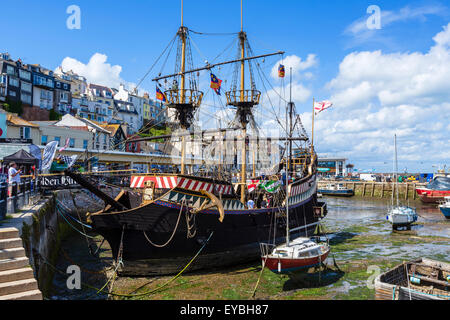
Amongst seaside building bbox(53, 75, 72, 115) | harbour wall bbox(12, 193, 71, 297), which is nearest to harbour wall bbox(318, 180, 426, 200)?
harbour wall bbox(12, 193, 71, 297)

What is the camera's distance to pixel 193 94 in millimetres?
23312

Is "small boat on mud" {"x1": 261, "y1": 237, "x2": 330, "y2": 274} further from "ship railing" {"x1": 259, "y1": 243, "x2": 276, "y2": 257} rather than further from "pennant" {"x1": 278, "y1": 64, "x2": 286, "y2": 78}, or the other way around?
"pennant" {"x1": 278, "y1": 64, "x2": 286, "y2": 78}

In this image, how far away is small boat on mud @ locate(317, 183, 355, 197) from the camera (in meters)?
68.9

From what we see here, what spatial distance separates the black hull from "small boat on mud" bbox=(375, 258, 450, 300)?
8458 mm

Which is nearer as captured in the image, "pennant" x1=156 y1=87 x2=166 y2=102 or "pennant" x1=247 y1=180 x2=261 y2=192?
"pennant" x1=247 y1=180 x2=261 y2=192

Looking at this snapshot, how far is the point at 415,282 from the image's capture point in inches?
458

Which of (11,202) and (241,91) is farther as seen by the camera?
(241,91)

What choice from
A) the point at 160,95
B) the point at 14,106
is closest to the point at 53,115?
the point at 14,106

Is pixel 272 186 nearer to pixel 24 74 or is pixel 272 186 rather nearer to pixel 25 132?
pixel 25 132

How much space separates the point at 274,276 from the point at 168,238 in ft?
19.2

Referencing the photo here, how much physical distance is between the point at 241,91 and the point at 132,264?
15198 mm
